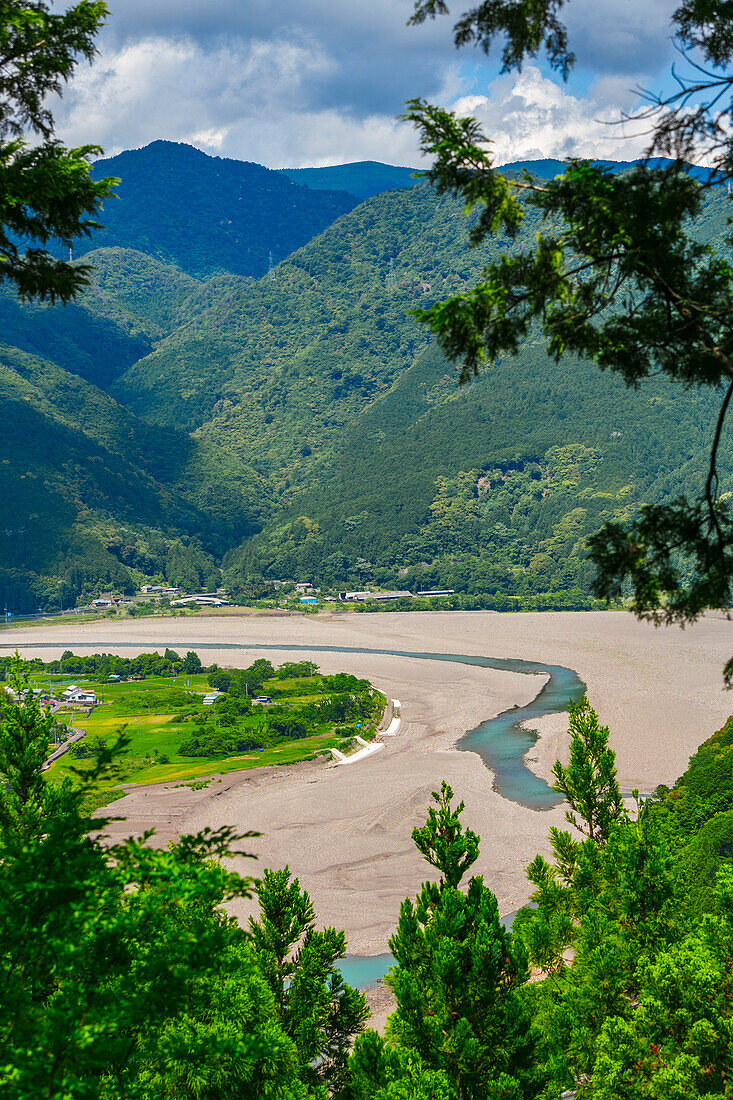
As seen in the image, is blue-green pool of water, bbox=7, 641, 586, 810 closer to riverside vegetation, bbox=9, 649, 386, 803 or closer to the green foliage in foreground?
riverside vegetation, bbox=9, 649, 386, 803

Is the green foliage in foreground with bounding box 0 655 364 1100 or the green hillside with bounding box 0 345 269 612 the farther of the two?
the green hillside with bounding box 0 345 269 612

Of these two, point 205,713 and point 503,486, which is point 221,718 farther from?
point 503,486

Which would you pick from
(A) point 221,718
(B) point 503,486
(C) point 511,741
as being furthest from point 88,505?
(C) point 511,741

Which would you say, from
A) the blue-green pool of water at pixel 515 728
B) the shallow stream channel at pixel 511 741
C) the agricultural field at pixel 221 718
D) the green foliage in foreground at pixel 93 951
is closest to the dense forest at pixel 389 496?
the blue-green pool of water at pixel 515 728

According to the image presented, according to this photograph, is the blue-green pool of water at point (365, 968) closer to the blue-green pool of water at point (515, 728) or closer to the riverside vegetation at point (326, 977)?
the riverside vegetation at point (326, 977)

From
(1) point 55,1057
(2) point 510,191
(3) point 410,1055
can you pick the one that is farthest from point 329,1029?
(2) point 510,191

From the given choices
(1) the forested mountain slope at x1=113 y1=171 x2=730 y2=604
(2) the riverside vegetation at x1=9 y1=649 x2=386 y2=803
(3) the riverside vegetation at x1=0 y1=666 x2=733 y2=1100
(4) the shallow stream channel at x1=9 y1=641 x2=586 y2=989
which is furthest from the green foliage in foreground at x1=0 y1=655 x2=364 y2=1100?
(1) the forested mountain slope at x1=113 y1=171 x2=730 y2=604
